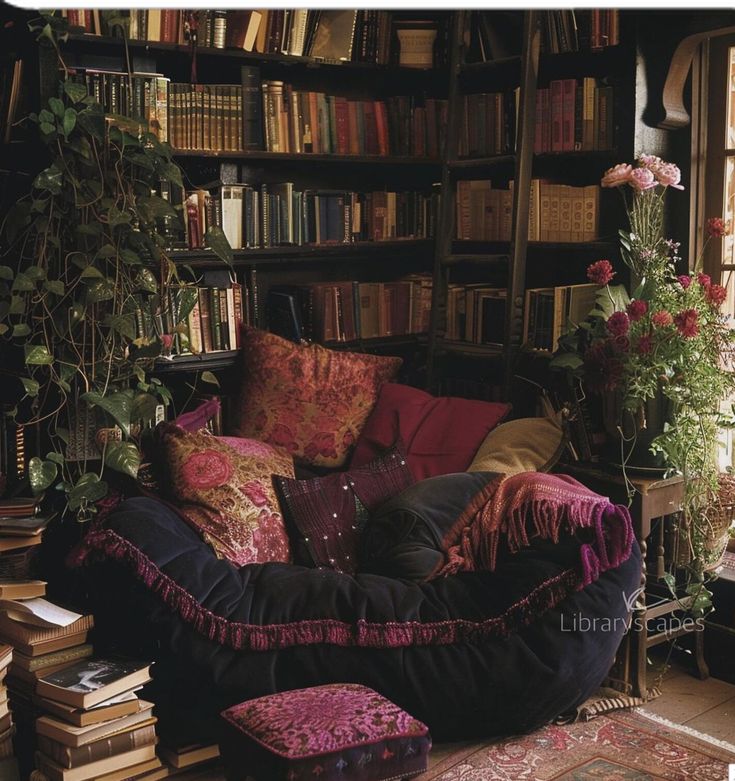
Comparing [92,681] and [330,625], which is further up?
[330,625]

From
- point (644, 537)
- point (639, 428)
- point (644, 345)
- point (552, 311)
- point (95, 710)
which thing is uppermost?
point (552, 311)

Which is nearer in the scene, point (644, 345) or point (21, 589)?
point (21, 589)

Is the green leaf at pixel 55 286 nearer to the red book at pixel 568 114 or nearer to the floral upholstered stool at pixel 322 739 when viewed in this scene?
the floral upholstered stool at pixel 322 739

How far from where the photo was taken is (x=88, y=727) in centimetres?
245

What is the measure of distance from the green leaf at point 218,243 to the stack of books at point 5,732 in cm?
138

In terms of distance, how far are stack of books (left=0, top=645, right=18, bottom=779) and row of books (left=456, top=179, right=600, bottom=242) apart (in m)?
2.37

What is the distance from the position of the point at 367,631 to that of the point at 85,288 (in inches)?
55.1

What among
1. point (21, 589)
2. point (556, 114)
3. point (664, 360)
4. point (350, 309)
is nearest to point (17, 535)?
point (21, 589)

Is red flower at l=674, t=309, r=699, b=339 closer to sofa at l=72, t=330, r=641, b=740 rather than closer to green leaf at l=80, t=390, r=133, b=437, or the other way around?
sofa at l=72, t=330, r=641, b=740

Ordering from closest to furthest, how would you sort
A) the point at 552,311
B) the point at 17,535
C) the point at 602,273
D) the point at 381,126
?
the point at 17,535 < the point at 602,273 < the point at 552,311 < the point at 381,126

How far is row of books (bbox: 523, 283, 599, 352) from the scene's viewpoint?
3.57 m

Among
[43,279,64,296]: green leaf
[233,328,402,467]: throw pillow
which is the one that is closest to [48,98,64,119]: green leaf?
[43,279,64,296]: green leaf

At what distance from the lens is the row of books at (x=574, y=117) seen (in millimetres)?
3480

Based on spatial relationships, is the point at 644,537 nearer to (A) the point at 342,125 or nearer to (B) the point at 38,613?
(B) the point at 38,613
